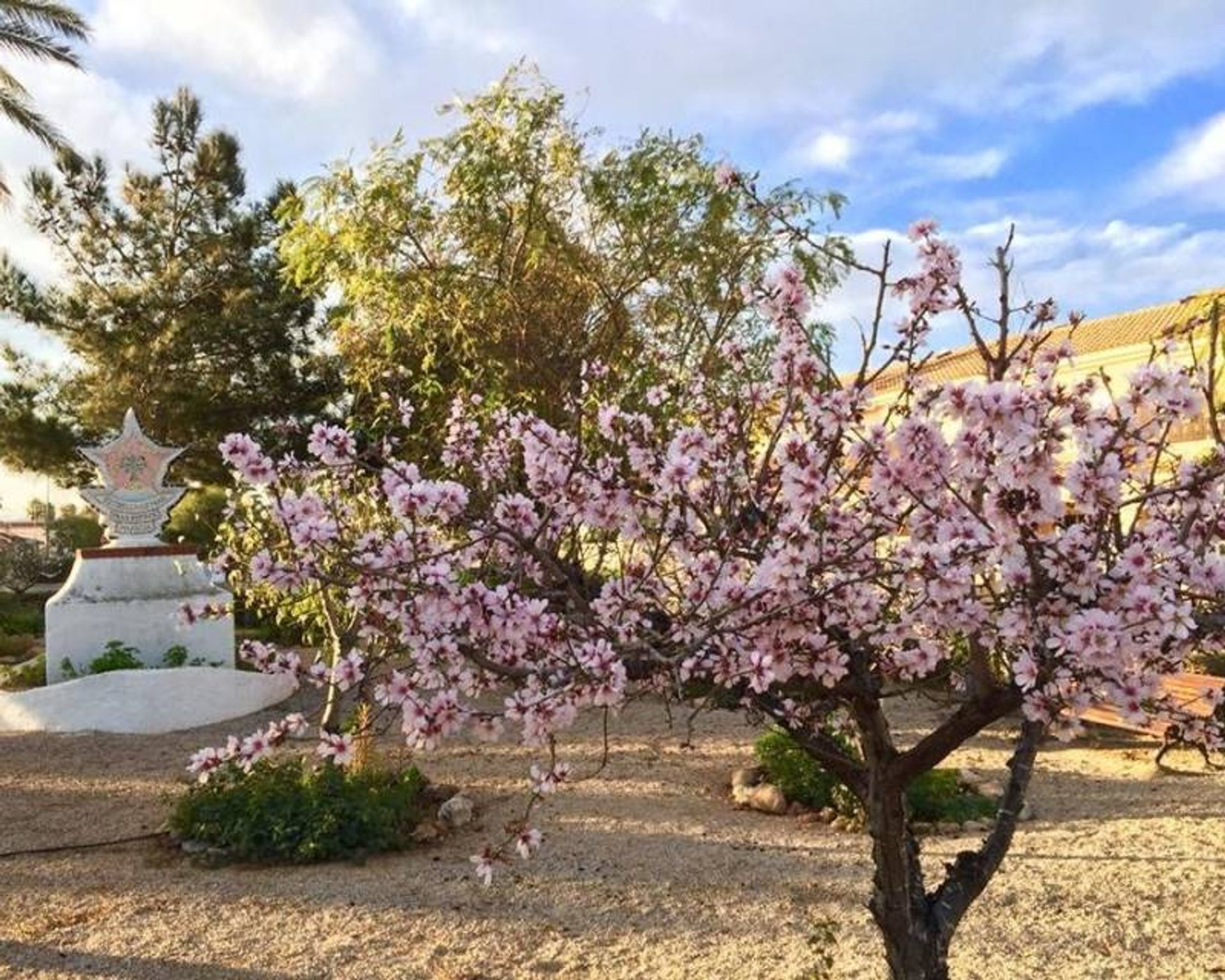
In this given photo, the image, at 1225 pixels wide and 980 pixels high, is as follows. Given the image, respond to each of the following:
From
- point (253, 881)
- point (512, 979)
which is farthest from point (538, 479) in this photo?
point (253, 881)

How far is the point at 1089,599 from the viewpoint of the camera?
2162 millimetres

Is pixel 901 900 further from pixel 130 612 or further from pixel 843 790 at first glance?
pixel 130 612

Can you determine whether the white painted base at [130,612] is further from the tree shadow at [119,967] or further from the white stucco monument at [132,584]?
the tree shadow at [119,967]

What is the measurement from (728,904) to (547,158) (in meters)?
6.40

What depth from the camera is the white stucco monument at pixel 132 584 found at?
10180mm

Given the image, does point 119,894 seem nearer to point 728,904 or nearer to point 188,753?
point 728,904

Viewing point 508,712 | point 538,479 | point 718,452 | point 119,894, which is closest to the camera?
point 508,712

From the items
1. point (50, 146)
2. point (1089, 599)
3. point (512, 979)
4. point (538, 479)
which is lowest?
point (512, 979)

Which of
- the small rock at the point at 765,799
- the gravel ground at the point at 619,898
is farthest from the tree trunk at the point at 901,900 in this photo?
the small rock at the point at 765,799

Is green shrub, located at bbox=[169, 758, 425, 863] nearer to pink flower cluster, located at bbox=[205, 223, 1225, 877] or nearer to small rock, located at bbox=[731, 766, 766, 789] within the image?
small rock, located at bbox=[731, 766, 766, 789]

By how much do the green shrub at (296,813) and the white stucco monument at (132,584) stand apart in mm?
4391

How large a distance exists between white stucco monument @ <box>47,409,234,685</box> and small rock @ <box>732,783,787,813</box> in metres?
5.50

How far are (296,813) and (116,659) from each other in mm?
5153

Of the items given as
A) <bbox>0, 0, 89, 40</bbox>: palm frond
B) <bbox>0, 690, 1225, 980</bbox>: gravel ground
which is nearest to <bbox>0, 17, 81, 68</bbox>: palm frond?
<bbox>0, 0, 89, 40</bbox>: palm frond
